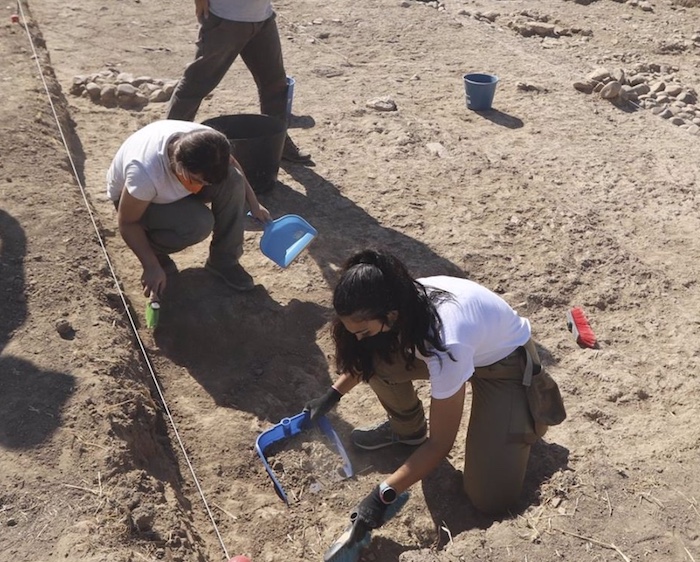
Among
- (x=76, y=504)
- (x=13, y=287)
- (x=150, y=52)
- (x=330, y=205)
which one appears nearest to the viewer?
(x=76, y=504)

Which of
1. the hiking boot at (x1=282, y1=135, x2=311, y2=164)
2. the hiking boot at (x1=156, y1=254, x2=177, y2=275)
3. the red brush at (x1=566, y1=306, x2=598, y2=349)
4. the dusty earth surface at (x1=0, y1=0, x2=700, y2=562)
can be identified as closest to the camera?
the dusty earth surface at (x1=0, y1=0, x2=700, y2=562)

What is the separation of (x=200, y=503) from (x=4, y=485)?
717 mm

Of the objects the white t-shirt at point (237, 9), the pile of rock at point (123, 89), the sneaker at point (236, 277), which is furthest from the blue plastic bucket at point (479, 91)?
the sneaker at point (236, 277)

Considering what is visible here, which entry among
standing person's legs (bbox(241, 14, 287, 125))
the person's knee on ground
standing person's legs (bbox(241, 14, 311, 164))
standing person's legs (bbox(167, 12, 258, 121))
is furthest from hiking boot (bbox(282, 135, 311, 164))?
the person's knee on ground

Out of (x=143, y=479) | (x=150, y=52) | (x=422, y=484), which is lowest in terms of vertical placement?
(x=150, y=52)

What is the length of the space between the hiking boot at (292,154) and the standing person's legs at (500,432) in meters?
2.86

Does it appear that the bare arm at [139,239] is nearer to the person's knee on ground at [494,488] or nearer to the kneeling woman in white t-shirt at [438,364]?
the kneeling woman in white t-shirt at [438,364]

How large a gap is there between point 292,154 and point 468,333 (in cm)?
311

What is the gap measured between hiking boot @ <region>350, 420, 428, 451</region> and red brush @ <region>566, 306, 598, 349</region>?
3.52ft

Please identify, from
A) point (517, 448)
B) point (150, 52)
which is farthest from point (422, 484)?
point (150, 52)

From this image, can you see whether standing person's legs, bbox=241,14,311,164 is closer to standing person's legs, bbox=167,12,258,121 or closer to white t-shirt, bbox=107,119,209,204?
standing person's legs, bbox=167,12,258,121

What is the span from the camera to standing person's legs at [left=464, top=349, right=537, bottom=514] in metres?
2.79

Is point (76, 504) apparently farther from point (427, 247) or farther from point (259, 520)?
point (427, 247)

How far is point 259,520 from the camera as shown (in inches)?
113
